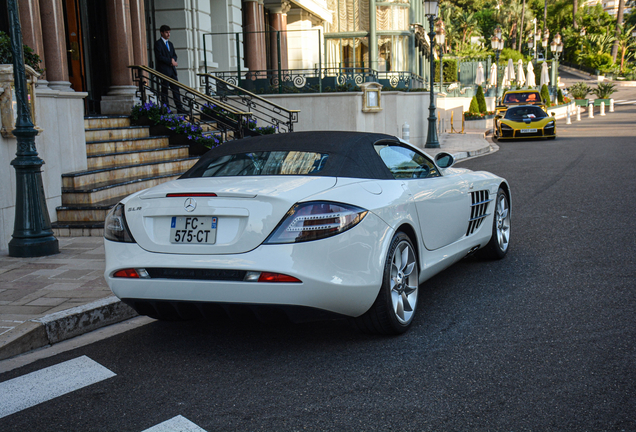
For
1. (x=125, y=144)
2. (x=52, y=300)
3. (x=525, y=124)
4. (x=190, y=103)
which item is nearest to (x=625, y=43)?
(x=525, y=124)

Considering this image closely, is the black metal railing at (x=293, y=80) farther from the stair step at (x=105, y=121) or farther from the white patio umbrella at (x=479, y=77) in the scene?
the white patio umbrella at (x=479, y=77)

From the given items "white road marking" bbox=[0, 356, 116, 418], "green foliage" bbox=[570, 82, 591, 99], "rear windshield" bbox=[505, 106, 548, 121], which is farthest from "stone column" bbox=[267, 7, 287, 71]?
"green foliage" bbox=[570, 82, 591, 99]

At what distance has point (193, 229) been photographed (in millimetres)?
3887

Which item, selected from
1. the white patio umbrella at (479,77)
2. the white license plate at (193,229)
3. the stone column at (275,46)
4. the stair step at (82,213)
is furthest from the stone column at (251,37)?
the white patio umbrella at (479,77)

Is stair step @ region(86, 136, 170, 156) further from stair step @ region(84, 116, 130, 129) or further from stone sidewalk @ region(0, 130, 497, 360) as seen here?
stone sidewalk @ region(0, 130, 497, 360)

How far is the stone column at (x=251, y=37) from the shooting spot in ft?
71.4

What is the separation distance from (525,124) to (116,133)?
1808cm

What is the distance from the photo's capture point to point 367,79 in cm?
2055

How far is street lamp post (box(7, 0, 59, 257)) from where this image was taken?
671 cm

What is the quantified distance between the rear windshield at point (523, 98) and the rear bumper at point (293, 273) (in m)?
29.1

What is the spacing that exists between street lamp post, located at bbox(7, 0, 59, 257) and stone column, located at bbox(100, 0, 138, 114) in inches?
274

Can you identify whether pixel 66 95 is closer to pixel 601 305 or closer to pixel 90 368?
pixel 90 368

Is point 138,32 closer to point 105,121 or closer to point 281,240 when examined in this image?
point 105,121

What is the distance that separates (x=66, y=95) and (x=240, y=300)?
21.0 feet
